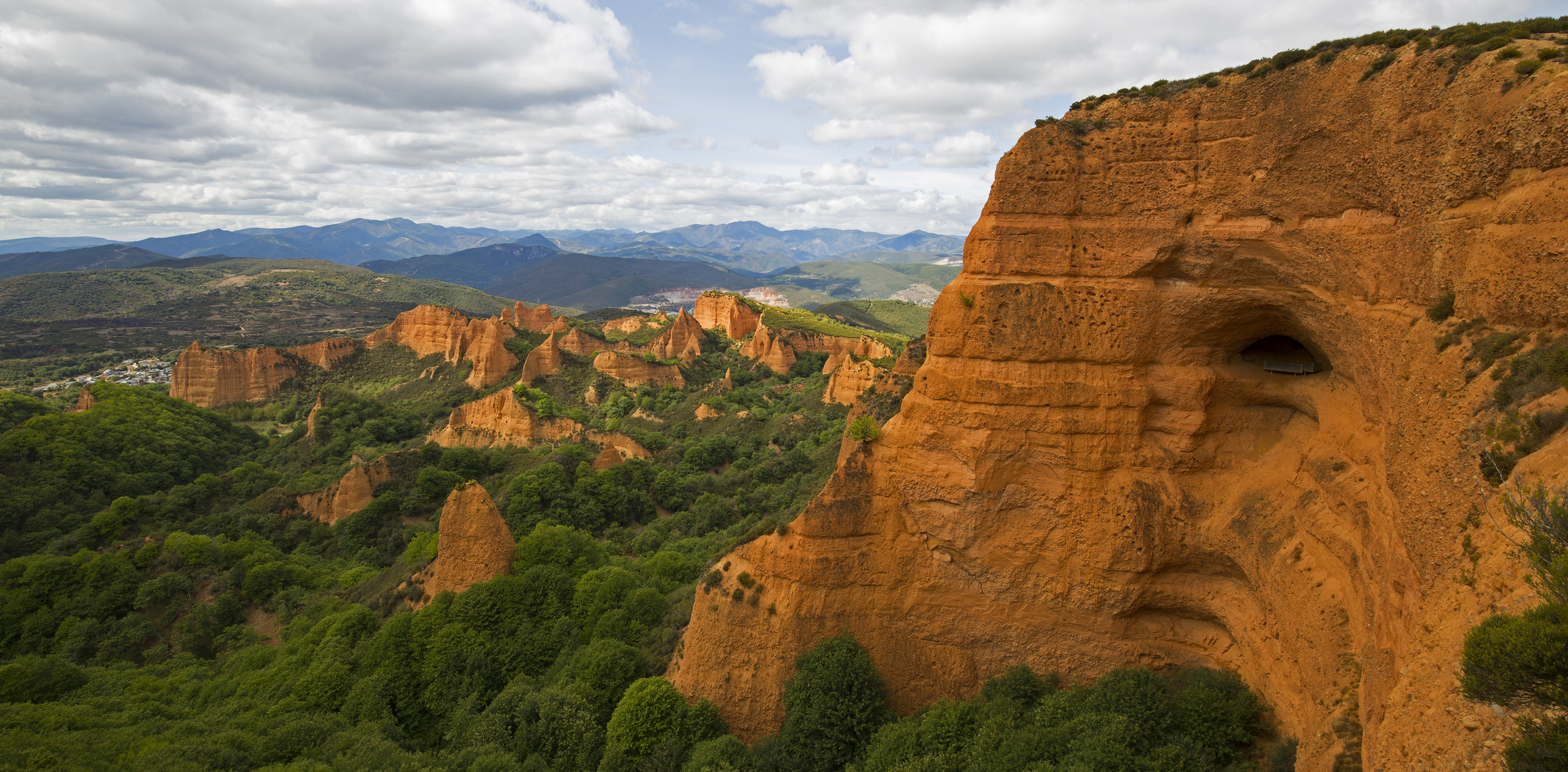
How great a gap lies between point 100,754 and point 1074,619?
28.9 metres

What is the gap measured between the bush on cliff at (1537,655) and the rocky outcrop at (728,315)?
333ft

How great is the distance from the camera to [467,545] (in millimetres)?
30328

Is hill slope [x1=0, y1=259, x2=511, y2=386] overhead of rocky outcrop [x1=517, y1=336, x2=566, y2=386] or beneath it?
overhead

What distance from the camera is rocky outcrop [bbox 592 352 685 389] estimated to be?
81.4m

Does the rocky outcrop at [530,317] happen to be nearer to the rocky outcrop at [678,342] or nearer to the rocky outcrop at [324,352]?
the rocky outcrop at [324,352]

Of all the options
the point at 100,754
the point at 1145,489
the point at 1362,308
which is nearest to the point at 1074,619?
the point at 1145,489

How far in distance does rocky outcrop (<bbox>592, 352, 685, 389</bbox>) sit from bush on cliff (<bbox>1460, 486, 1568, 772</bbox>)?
3071 inches

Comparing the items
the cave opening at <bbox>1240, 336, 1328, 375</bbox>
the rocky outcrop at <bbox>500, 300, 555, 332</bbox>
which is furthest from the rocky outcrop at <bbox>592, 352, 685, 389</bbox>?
the cave opening at <bbox>1240, 336, 1328, 375</bbox>

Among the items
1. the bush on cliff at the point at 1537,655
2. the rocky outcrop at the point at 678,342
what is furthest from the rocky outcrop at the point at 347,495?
the bush on cliff at the point at 1537,655

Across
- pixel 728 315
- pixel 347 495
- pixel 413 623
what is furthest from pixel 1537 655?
pixel 728 315

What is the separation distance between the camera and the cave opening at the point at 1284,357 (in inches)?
642

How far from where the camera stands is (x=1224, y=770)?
14.3 m

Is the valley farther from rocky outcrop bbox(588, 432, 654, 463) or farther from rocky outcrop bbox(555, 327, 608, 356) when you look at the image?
rocky outcrop bbox(555, 327, 608, 356)

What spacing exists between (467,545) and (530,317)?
9018 cm
